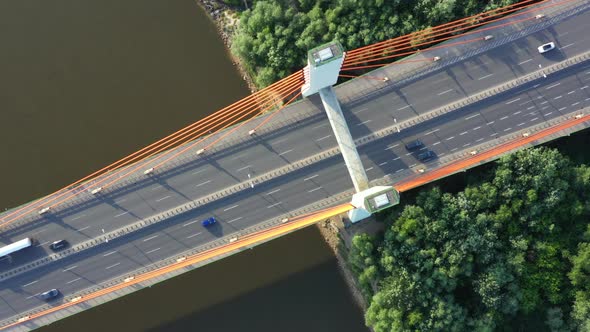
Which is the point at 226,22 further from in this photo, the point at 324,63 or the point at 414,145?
the point at 414,145

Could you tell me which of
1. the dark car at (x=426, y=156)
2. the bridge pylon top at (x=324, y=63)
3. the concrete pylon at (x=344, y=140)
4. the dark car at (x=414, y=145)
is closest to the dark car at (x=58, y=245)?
the bridge pylon top at (x=324, y=63)

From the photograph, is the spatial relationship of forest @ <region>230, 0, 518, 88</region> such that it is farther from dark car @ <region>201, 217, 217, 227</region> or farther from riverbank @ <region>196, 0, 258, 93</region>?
dark car @ <region>201, 217, 217, 227</region>

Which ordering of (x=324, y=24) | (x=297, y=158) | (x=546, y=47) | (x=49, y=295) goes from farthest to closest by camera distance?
(x=324, y=24) → (x=546, y=47) → (x=297, y=158) → (x=49, y=295)

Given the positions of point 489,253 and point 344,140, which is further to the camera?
point 344,140

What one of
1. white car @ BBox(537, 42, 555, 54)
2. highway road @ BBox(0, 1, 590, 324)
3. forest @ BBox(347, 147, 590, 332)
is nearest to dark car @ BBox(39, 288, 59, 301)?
highway road @ BBox(0, 1, 590, 324)

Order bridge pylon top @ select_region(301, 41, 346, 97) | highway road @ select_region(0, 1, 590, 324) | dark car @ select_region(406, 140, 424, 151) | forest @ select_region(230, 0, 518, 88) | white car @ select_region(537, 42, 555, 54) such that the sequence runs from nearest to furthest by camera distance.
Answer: bridge pylon top @ select_region(301, 41, 346, 97)
highway road @ select_region(0, 1, 590, 324)
dark car @ select_region(406, 140, 424, 151)
white car @ select_region(537, 42, 555, 54)
forest @ select_region(230, 0, 518, 88)

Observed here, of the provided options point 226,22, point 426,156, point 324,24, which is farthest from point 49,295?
point 426,156
